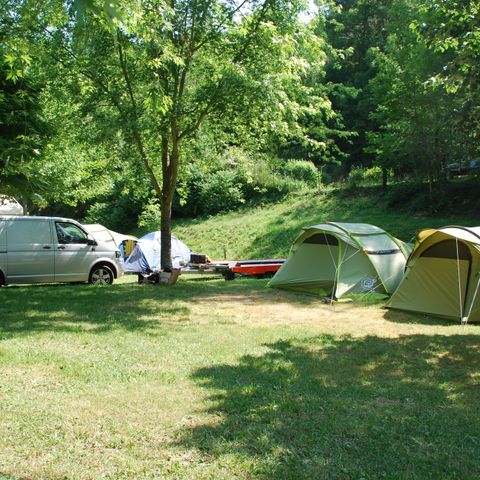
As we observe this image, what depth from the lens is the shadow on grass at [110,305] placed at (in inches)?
319

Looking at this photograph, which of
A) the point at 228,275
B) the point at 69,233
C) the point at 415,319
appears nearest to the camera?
the point at 415,319

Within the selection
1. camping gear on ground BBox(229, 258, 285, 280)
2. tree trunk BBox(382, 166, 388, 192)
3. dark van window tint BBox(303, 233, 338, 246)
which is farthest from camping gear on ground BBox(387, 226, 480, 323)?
tree trunk BBox(382, 166, 388, 192)

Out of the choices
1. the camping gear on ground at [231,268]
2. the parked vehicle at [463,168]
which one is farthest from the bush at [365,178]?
the camping gear on ground at [231,268]

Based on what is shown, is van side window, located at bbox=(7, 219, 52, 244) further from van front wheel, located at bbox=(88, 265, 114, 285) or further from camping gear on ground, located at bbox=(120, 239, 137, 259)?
camping gear on ground, located at bbox=(120, 239, 137, 259)

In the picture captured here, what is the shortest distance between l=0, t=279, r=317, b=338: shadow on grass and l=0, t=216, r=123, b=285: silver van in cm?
58

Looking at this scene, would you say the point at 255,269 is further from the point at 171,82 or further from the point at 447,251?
the point at 447,251

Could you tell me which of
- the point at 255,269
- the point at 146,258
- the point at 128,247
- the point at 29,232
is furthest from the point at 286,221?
the point at 29,232

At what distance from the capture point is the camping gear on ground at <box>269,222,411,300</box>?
1152 centimetres

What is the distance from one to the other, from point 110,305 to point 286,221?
14.5m

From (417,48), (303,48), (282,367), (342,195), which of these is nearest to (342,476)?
(282,367)

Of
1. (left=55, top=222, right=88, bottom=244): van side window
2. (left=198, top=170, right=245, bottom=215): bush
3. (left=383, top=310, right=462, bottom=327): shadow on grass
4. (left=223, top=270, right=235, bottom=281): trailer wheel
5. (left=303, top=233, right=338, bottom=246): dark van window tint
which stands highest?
(left=198, top=170, right=245, bottom=215): bush

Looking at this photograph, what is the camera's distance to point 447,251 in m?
9.61

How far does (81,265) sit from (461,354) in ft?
31.3

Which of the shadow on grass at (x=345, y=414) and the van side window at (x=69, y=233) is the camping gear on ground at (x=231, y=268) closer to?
the van side window at (x=69, y=233)
